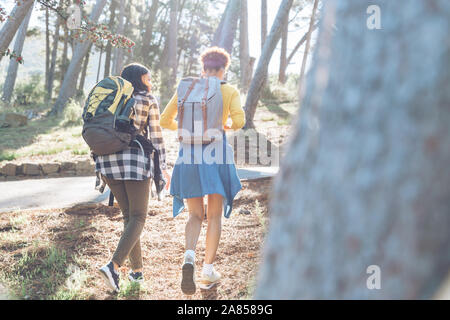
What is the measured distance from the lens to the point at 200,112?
3.20 metres

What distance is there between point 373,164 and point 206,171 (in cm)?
224

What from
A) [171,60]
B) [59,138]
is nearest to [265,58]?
[59,138]

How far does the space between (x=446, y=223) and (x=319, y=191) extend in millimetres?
319

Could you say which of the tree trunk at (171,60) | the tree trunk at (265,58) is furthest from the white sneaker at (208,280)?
the tree trunk at (171,60)

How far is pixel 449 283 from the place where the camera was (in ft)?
3.59

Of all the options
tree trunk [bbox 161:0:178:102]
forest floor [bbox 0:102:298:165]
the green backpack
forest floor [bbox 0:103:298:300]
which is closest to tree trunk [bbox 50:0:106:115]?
forest floor [bbox 0:102:298:165]

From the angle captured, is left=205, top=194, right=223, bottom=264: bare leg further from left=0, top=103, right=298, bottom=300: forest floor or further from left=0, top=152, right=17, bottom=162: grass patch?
left=0, top=152, right=17, bottom=162: grass patch

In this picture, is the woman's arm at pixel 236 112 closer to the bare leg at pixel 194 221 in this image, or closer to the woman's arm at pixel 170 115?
the woman's arm at pixel 170 115

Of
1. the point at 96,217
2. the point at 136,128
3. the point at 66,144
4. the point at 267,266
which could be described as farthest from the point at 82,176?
the point at 267,266

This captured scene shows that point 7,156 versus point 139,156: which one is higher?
point 139,156

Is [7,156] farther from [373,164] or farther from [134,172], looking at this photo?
[373,164]

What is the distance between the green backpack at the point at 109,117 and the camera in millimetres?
3133

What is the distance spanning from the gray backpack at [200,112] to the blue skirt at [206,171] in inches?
3.3

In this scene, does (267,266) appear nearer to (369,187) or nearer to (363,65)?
(369,187)
